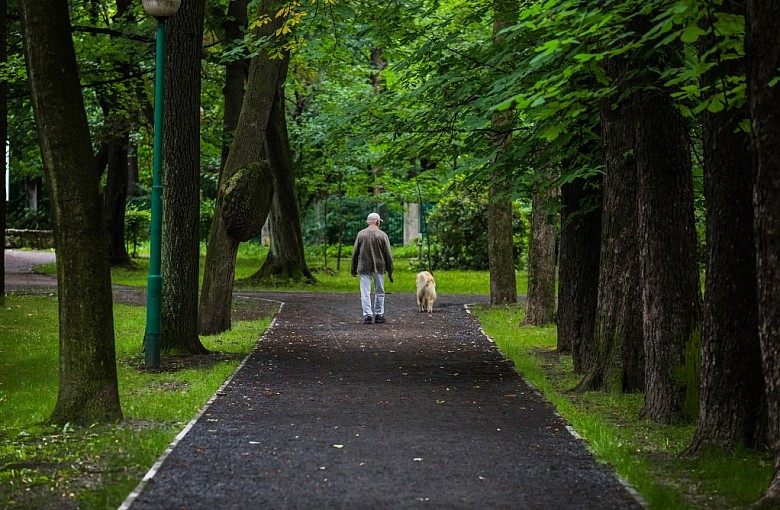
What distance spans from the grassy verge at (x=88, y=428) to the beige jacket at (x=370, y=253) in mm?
2804

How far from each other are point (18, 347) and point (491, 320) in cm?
863

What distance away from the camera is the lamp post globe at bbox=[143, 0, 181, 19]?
12984 mm

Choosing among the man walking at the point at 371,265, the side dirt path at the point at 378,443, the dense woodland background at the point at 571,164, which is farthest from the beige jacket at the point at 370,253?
the side dirt path at the point at 378,443

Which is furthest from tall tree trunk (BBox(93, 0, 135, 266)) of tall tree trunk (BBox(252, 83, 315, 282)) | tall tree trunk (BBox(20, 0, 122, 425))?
tall tree trunk (BBox(20, 0, 122, 425))

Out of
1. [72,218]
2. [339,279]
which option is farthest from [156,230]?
[339,279]

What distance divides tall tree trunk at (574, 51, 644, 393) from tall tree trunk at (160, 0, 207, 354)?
5.69 m

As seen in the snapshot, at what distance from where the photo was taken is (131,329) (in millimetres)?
18359

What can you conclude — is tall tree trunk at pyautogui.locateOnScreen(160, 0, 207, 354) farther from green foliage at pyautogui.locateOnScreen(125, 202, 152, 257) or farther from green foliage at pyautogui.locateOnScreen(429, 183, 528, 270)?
green foliage at pyautogui.locateOnScreen(125, 202, 152, 257)

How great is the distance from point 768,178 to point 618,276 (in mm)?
5012

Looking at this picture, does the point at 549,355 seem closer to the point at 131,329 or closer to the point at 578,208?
the point at 578,208

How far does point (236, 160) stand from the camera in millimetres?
17250

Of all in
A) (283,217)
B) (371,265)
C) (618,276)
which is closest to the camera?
(618,276)

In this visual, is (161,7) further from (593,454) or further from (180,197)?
(593,454)

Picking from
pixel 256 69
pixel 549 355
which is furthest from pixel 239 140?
pixel 549 355
